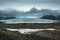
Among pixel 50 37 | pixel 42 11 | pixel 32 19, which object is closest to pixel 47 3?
pixel 42 11

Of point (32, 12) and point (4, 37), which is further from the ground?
point (32, 12)

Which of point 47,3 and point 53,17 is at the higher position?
point 47,3

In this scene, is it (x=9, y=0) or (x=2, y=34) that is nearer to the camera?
(x=2, y=34)

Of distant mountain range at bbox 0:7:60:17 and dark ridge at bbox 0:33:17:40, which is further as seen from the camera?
distant mountain range at bbox 0:7:60:17

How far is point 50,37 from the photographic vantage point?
16.5 ft

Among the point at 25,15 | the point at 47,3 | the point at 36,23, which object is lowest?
the point at 36,23

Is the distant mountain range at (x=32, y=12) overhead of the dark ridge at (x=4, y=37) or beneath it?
overhead

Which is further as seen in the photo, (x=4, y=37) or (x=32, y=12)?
(x=32, y=12)

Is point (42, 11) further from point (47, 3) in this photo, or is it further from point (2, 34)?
point (2, 34)

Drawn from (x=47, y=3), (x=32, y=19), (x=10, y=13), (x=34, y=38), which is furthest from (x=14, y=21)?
(x=47, y=3)

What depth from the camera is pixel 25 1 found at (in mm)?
5656

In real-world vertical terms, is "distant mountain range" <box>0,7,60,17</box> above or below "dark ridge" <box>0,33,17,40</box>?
above

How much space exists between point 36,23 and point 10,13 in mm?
1171

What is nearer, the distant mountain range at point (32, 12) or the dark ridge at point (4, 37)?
the dark ridge at point (4, 37)
